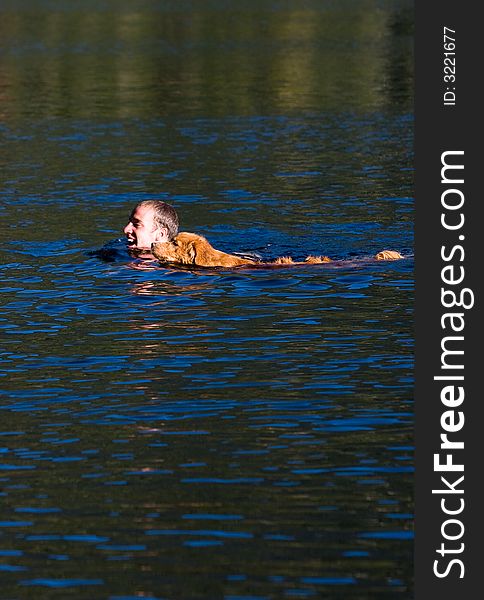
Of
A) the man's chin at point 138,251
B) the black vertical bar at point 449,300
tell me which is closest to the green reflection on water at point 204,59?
the black vertical bar at point 449,300

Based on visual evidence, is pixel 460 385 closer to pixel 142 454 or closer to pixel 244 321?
pixel 142 454

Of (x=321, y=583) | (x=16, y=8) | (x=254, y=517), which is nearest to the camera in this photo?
(x=321, y=583)

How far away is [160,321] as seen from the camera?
1808 centimetres

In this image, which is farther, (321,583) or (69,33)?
(69,33)

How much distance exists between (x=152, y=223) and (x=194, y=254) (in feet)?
Answer: 2.60

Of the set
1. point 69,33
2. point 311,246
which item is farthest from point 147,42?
point 311,246

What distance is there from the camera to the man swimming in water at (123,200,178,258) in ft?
68.5

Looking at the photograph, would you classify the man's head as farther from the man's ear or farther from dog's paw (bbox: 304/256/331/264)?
dog's paw (bbox: 304/256/331/264)

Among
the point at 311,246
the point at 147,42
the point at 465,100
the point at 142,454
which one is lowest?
the point at 142,454

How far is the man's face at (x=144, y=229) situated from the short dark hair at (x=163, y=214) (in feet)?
0.18

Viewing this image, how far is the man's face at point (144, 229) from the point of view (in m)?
20.9

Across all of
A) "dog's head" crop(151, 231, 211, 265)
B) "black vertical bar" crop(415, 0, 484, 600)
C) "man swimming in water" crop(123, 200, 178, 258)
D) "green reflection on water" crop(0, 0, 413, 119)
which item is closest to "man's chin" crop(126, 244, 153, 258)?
"man swimming in water" crop(123, 200, 178, 258)

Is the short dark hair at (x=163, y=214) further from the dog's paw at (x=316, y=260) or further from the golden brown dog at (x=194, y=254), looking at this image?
the dog's paw at (x=316, y=260)

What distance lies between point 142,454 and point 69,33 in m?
62.5
